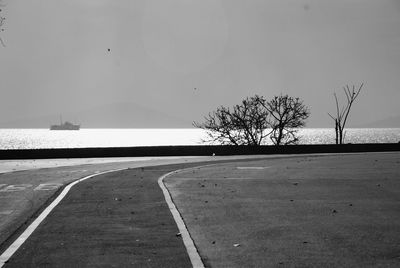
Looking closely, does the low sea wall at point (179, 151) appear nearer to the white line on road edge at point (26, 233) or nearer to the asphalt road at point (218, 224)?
the asphalt road at point (218, 224)

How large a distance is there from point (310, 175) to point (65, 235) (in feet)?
48.2

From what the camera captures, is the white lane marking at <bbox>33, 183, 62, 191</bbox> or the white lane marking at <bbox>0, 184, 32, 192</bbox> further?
the white lane marking at <bbox>33, 183, 62, 191</bbox>

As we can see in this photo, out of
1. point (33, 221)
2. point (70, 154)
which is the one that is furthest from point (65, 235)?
point (70, 154)

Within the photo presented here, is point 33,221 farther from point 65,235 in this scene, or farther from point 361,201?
point 361,201

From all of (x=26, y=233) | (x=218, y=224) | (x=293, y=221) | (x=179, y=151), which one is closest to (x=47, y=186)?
(x=26, y=233)

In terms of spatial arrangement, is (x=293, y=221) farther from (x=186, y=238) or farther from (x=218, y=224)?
(x=186, y=238)

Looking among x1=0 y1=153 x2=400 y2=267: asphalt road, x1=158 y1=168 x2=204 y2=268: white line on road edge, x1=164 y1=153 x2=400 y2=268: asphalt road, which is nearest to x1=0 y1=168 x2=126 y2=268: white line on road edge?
x1=0 y1=153 x2=400 y2=267: asphalt road

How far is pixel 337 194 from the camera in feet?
53.0

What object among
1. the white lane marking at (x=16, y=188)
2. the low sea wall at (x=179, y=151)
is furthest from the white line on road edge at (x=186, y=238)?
the low sea wall at (x=179, y=151)

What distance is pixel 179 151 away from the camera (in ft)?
162

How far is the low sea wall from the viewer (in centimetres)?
4488

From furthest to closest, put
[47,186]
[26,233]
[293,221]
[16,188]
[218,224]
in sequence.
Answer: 1. [47,186]
2. [16,188]
3. [293,221]
4. [218,224]
5. [26,233]

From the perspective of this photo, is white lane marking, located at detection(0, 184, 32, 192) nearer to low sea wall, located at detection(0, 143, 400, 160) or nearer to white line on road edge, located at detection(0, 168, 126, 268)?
white line on road edge, located at detection(0, 168, 126, 268)

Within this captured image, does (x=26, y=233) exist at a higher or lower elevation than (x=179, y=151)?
lower
